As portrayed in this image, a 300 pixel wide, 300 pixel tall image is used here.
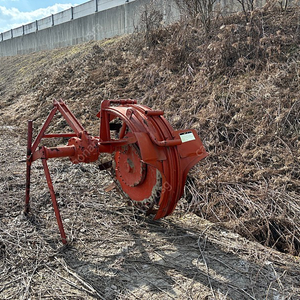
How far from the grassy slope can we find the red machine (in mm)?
822

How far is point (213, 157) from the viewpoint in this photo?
419cm

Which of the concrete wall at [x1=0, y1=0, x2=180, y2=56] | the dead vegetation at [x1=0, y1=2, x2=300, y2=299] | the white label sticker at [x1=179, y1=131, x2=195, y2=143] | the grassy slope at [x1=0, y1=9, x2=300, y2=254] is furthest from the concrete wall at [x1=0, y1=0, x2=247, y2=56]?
the white label sticker at [x1=179, y1=131, x2=195, y2=143]

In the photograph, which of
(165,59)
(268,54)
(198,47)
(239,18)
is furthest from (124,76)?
(268,54)

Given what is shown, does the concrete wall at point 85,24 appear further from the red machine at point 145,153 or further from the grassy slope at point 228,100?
the red machine at point 145,153

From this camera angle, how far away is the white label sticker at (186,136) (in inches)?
109

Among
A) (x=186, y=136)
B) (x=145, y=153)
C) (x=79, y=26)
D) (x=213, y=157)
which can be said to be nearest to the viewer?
(x=145, y=153)

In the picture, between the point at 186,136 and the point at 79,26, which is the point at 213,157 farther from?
the point at 79,26

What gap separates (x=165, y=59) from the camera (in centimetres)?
705

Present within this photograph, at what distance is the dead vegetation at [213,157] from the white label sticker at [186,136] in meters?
0.98

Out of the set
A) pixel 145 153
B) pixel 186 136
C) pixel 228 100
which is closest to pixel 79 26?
pixel 228 100

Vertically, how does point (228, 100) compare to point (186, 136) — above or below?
above

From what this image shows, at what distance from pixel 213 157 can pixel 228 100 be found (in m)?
1.29

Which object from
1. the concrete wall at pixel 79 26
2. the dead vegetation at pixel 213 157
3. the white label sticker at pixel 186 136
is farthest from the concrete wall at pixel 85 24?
the white label sticker at pixel 186 136

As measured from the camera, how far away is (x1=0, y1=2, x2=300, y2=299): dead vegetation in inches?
97.3
